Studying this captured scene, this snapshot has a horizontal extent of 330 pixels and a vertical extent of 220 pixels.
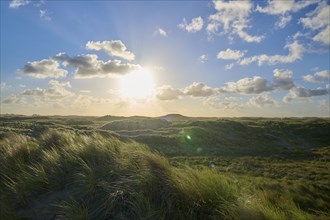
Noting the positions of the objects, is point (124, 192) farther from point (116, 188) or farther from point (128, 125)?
point (128, 125)

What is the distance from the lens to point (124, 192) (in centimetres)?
605

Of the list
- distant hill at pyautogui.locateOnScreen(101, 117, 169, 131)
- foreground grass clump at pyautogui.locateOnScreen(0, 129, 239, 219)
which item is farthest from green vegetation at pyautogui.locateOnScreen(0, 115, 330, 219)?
distant hill at pyautogui.locateOnScreen(101, 117, 169, 131)

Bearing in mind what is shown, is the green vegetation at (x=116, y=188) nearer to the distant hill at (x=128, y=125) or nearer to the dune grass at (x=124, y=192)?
the dune grass at (x=124, y=192)

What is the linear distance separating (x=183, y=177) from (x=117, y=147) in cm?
293

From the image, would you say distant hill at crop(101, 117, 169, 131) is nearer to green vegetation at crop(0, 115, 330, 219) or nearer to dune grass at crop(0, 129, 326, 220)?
green vegetation at crop(0, 115, 330, 219)

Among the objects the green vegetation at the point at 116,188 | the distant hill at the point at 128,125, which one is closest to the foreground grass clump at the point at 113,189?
the green vegetation at the point at 116,188

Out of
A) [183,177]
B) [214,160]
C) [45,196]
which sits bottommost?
[214,160]

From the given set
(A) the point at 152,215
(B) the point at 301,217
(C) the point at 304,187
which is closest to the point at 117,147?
(A) the point at 152,215

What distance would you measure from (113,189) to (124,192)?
0.83 feet

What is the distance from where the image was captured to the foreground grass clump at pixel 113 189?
18.4ft

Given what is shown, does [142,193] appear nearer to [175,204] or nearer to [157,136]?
[175,204]

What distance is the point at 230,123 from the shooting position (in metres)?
82.9

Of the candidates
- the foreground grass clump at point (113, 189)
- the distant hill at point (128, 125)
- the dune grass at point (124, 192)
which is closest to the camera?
the dune grass at point (124, 192)

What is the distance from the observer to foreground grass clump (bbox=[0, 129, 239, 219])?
18.4 ft
